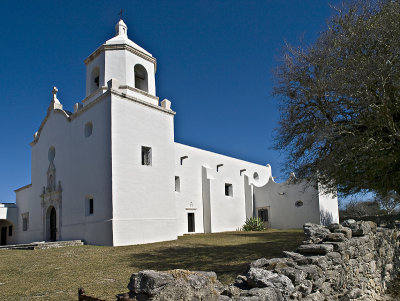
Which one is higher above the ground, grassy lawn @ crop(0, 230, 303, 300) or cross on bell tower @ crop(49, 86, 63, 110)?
cross on bell tower @ crop(49, 86, 63, 110)

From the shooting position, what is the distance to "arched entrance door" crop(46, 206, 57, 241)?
19.4 metres

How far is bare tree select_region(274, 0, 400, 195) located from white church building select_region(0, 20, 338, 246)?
2704 mm

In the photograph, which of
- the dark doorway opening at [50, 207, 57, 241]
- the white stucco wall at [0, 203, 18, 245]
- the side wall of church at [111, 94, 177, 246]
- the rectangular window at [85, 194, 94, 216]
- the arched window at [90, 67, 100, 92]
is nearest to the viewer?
the side wall of church at [111, 94, 177, 246]

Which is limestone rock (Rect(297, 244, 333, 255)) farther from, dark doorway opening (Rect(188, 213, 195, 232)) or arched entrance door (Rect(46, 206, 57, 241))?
arched entrance door (Rect(46, 206, 57, 241))

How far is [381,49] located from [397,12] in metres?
1.06

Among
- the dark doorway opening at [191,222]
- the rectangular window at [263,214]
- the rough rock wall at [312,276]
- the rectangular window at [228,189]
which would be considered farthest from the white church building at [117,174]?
the rough rock wall at [312,276]

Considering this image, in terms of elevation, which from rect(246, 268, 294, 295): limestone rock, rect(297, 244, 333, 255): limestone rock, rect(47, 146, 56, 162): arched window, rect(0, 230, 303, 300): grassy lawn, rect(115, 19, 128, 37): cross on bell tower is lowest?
rect(0, 230, 303, 300): grassy lawn

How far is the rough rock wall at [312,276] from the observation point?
2984 mm

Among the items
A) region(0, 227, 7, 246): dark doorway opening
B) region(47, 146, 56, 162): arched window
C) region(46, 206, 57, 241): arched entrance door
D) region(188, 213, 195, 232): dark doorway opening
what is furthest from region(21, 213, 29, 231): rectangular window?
region(188, 213, 195, 232): dark doorway opening

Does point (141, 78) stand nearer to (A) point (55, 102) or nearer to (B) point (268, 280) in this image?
(A) point (55, 102)

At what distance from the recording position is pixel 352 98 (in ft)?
31.8

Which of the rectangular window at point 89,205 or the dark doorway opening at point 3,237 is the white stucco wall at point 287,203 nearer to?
the rectangular window at point 89,205

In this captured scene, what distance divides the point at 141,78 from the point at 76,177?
6.69 metres

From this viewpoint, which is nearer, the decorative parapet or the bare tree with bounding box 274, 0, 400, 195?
the bare tree with bounding box 274, 0, 400, 195
